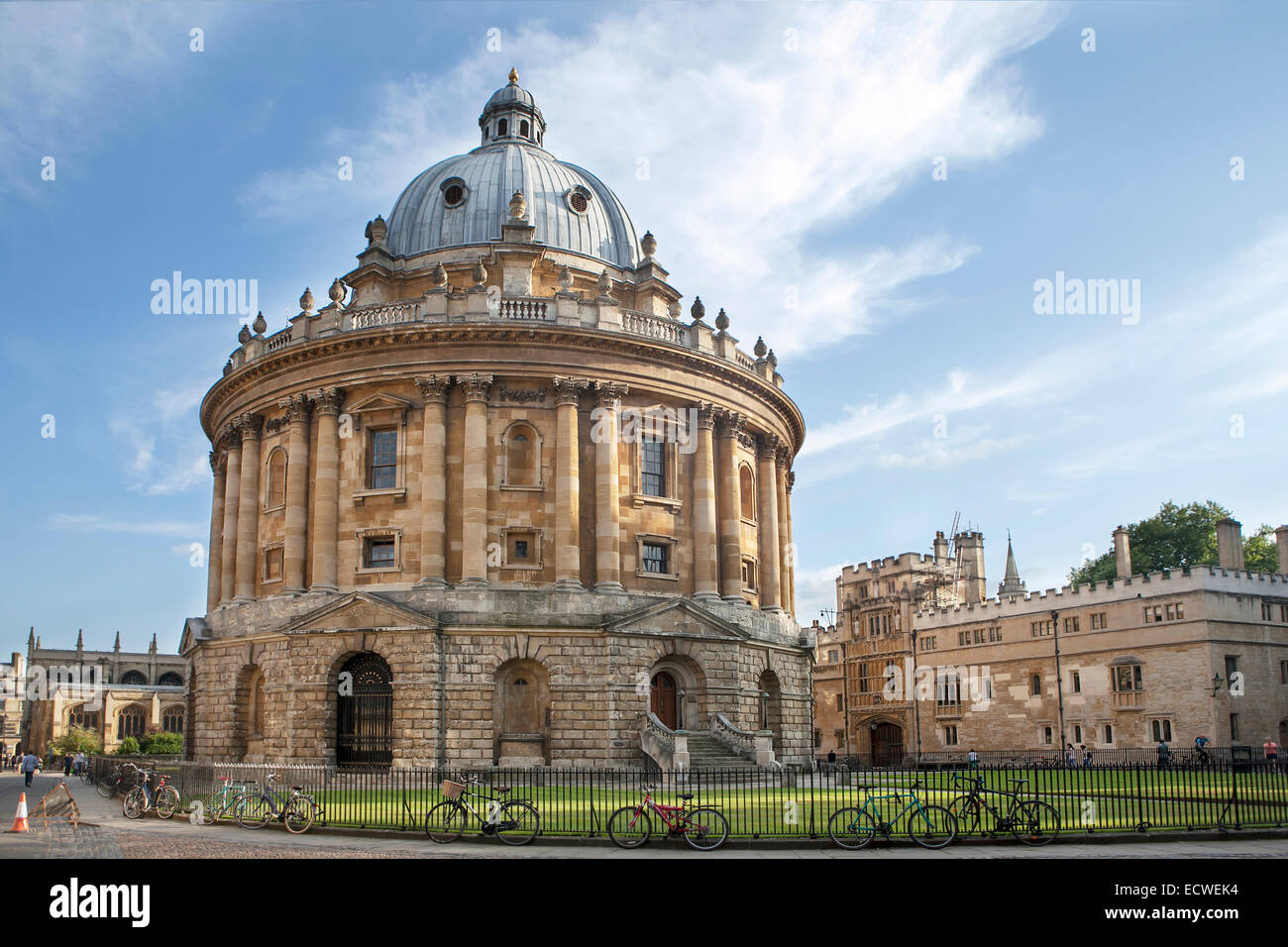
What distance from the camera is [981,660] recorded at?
2635 inches

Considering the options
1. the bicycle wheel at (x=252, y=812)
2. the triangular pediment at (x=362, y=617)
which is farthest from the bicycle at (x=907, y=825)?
the triangular pediment at (x=362, y=617)

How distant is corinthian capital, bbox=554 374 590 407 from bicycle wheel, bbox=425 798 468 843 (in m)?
20.8

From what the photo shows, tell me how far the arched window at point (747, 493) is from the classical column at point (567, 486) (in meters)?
9.28

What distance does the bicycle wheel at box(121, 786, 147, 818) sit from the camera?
1093 inches

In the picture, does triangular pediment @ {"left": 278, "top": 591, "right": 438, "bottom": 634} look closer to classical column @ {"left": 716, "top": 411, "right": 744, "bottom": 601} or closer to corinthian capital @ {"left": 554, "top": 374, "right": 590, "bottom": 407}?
corinthian capital @ {"left": 554, "top": 374, "right": 590, "bottom": 407}

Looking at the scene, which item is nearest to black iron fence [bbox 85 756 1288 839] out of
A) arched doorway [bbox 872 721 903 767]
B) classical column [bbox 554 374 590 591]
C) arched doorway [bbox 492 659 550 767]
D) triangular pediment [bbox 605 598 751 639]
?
arched doorway [bbox 492 659 550 767]

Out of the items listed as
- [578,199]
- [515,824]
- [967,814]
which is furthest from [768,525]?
[515,824]

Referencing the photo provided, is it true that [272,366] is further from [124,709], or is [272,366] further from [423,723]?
[124,709]

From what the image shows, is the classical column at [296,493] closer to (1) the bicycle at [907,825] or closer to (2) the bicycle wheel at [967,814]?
(1) the bicycle at [907,825]

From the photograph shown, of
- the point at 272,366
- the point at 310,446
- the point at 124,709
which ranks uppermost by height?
the point at 272,366

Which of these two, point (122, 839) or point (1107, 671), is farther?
point (1107, 671)
